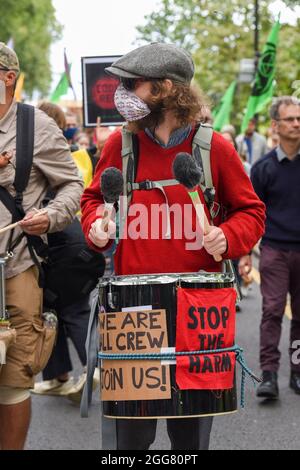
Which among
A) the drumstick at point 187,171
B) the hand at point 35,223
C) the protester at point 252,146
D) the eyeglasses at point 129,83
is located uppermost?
the eyeglasses at point 129,83

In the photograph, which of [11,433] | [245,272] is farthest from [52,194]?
[245,272]

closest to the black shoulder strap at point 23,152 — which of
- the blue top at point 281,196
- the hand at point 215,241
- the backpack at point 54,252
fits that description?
the backpack at point 54,252

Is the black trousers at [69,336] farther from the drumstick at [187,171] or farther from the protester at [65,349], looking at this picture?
the drumstick at [187,171]

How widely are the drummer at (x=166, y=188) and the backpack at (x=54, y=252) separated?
67cm

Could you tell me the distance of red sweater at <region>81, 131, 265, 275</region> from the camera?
325cm

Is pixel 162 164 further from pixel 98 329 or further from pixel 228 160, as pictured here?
pixel 98 329

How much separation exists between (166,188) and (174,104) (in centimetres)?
31

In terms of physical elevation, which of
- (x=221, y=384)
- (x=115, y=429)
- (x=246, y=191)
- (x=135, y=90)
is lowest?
(x=115, y=429)

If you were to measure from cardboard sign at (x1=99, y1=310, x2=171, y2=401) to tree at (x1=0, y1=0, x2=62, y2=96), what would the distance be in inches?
1522

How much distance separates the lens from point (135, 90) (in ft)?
10.7

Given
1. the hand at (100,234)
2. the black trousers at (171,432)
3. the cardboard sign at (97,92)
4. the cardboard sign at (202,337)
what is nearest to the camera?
the cardboard sign at (202,337)

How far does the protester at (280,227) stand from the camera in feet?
20.1

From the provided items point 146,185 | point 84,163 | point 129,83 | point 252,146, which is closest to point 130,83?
point 129,83
